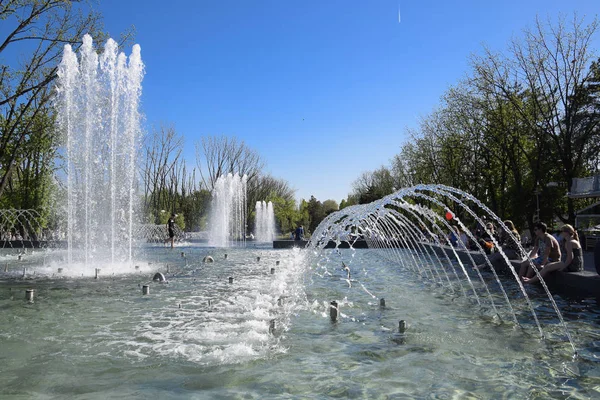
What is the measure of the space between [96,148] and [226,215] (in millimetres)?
25909

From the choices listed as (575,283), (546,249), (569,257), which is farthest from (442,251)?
(575,283)

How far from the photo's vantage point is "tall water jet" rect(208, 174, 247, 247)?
40.0m

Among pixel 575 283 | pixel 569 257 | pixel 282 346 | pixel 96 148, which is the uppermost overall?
pixel 96 148

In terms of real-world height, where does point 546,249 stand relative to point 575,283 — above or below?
above

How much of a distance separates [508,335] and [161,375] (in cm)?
449

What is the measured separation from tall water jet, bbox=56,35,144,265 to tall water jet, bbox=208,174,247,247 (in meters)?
21.1

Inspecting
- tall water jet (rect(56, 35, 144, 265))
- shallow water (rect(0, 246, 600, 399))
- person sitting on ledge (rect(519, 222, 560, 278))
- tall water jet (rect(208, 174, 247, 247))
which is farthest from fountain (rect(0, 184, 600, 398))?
tall water jet (rect(208, 174, 247, 247))

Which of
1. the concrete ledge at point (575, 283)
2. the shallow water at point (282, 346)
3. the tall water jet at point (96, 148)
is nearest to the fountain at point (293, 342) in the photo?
the shallow water at point (282, 346)

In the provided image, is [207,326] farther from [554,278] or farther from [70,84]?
[70,84]

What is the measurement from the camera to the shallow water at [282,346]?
454 centimetres

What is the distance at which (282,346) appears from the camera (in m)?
5.91

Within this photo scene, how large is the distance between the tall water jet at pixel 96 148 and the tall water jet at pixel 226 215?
2108cm

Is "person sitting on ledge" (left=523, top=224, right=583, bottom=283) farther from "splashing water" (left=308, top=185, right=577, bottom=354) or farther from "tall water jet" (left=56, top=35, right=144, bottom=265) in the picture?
"tall water jet" (left=56, top=35, right=144, bottom=265)

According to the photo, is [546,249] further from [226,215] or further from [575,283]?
[226,215]
